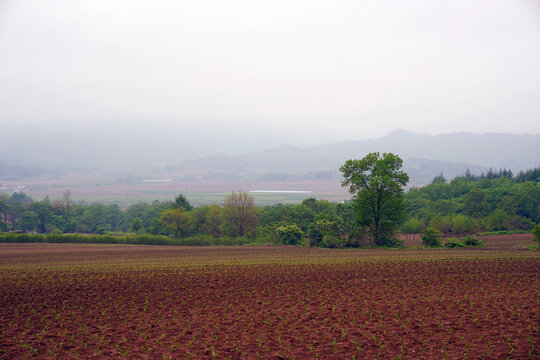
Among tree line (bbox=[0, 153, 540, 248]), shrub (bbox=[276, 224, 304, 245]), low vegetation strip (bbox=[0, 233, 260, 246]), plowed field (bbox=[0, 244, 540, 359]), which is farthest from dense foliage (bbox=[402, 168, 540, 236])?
plowed field (bbox=[0, 244, 540, 359])

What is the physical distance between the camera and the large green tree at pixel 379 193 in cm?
4847

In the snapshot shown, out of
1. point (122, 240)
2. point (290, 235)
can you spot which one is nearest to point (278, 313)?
point (290, 235)

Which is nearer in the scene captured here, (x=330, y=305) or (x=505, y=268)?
(x=330, y=305)

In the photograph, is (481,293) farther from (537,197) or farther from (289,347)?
(537,197)

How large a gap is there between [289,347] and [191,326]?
17.2 feet


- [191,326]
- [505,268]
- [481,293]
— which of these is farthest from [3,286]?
[505,268]

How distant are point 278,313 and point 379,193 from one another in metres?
34.5

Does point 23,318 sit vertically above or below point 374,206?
below

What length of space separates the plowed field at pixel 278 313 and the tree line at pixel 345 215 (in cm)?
2028

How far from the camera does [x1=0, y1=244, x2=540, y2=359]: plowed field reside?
47.3 feet

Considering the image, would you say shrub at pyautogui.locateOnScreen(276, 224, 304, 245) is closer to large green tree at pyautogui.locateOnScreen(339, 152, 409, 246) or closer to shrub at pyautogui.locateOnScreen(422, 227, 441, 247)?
large green tree at pyautogui.locateOnScreen(339, 152, 409, 246)

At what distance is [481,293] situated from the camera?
21203 mm

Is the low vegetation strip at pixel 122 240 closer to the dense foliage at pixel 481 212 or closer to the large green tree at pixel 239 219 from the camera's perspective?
the large green tree at pixel 239 219

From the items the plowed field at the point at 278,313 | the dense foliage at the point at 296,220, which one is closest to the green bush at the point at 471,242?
the dense foliage at the point at 296,220
